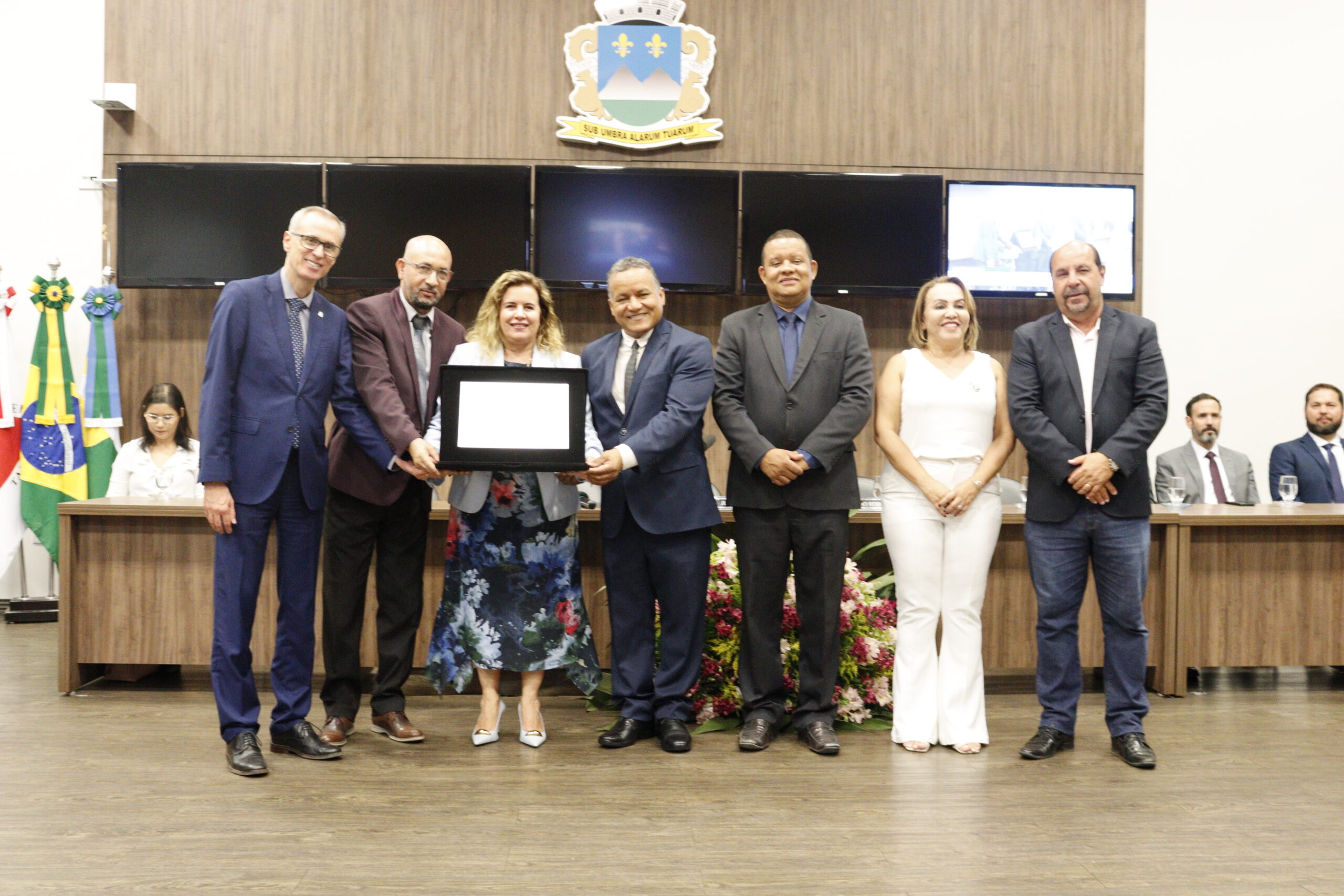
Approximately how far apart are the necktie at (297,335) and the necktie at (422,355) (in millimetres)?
385

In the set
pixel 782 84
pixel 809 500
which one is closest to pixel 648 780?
pixel 809 500

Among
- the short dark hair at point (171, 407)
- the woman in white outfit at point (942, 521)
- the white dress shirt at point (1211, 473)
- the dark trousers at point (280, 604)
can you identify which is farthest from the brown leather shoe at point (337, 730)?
the white dress shirt at point (1211, 473)

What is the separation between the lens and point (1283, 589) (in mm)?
4391

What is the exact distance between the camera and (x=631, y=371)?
11.1ft

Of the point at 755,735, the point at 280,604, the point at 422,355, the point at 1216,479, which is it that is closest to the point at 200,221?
the point at 422,355

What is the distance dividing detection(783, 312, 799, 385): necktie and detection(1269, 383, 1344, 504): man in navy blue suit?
346cm

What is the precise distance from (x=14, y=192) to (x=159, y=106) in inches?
53.2

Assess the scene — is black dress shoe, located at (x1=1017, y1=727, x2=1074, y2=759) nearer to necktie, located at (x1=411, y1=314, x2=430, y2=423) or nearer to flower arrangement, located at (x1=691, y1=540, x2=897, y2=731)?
flower arrangement, located at (x1=691, y1=540, x2=897, y2=731)

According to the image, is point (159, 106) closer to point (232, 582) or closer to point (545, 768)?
point (232, 582)

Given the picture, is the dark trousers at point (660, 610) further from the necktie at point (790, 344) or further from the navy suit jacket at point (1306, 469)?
the navy suit jacket at point (1306, 469)

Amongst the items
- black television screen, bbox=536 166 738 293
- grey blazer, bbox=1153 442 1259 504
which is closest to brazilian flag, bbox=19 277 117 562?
black television screen, bbox=536 166 738 293

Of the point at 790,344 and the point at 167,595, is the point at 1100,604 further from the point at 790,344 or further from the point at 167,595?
the point at 167,595

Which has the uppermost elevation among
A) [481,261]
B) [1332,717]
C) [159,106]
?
[159,106]

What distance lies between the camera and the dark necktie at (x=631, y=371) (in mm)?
3367
